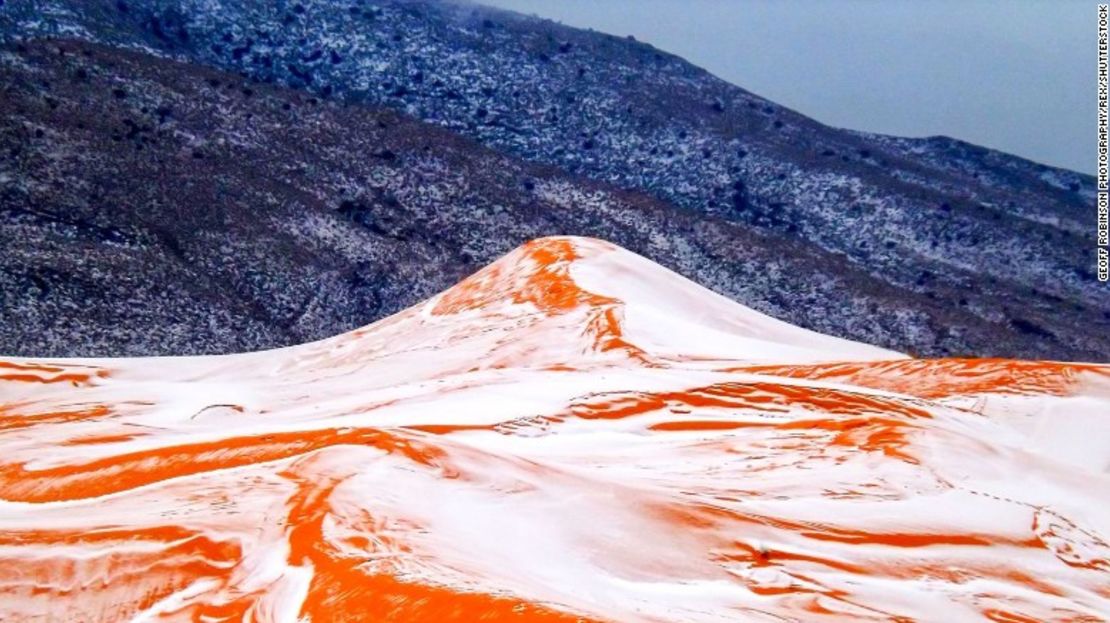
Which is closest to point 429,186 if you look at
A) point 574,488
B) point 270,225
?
point 270,225

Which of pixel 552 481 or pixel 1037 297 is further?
pixel 1037 297

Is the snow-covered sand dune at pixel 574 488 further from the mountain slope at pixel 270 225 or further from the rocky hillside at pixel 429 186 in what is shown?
the rocky hillside at pixel 429 186

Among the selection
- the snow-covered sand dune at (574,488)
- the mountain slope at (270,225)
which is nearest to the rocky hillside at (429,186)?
the mountain slope at (270,225)

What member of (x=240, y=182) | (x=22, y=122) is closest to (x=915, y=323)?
(x=240, y=182)

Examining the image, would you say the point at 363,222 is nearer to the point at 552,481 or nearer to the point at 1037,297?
the point at 1037,297

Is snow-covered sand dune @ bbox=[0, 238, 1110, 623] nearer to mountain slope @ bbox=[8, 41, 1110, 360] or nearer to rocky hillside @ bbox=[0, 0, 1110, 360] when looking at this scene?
mountain slope @ bbox=[8, 41, 1110, 360]
